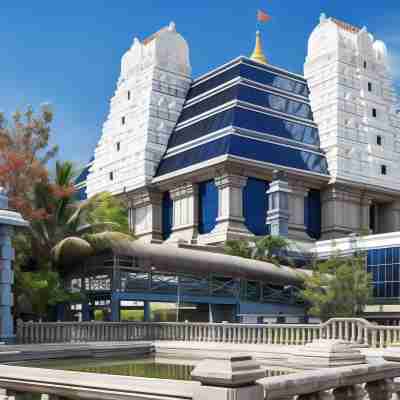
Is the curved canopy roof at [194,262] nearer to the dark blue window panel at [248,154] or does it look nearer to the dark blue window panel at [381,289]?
the dark blue window panel at [381,289]

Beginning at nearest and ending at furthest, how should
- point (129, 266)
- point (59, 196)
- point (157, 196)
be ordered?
point (59, 196) → point (129, 266) → point (157, 196)

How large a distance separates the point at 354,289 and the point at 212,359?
3548 cm

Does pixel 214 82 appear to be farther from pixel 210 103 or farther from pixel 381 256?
pixel 381 256

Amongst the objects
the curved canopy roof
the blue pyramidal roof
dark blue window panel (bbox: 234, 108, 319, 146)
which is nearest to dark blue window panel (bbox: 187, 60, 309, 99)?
the blue pyramidal roof

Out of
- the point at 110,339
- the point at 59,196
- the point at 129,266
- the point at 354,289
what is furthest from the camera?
the point at 354,289

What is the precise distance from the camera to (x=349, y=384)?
27.5 ft

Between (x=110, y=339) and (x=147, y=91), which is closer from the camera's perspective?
(x=110, y=339)

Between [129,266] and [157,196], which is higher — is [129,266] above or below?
below

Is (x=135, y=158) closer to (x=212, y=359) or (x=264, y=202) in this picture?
(x=264, y=202)

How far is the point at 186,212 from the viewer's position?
207ft

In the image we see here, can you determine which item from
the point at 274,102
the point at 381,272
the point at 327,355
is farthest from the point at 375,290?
the point at 327,355

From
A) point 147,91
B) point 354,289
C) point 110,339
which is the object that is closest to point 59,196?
point 110,339

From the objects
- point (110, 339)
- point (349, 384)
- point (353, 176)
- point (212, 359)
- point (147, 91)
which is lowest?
point (110, 339)

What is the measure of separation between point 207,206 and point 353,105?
1828cm
